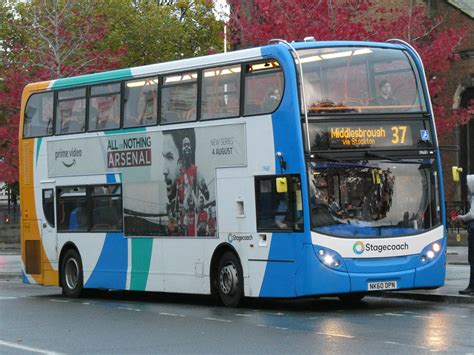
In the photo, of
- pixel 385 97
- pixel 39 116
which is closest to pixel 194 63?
pixel 385 97

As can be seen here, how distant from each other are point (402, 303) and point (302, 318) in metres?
2.71

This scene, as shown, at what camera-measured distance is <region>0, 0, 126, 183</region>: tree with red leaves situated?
44.5 metres

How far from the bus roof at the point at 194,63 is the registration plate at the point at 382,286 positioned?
3.55 m

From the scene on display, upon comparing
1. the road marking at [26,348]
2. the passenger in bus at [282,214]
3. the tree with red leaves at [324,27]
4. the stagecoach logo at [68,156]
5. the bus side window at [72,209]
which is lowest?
the road marking at [26,348]

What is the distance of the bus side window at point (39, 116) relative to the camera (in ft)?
79.1

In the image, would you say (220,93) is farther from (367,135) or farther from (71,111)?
(71,111)

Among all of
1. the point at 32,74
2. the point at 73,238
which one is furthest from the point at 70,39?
the point at 73,238

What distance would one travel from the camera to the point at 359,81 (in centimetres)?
1836

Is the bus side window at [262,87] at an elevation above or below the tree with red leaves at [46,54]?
below

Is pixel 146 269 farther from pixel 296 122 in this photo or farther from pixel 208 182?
pixel 296 122

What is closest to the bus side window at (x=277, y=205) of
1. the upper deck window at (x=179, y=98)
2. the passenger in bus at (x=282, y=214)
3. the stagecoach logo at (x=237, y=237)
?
the passenger in bus at (x=282, y=214)

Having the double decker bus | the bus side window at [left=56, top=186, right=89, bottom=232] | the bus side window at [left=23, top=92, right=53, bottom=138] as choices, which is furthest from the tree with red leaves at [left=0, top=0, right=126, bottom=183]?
the double decker bus

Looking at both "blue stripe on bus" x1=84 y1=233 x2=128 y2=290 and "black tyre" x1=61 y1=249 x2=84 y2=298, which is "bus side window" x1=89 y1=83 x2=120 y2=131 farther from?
"black tyre" x1=61 y1=249 x2=84 y2=298

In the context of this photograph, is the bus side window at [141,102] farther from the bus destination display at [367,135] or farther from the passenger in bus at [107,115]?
the bus destination display at [367,135]
